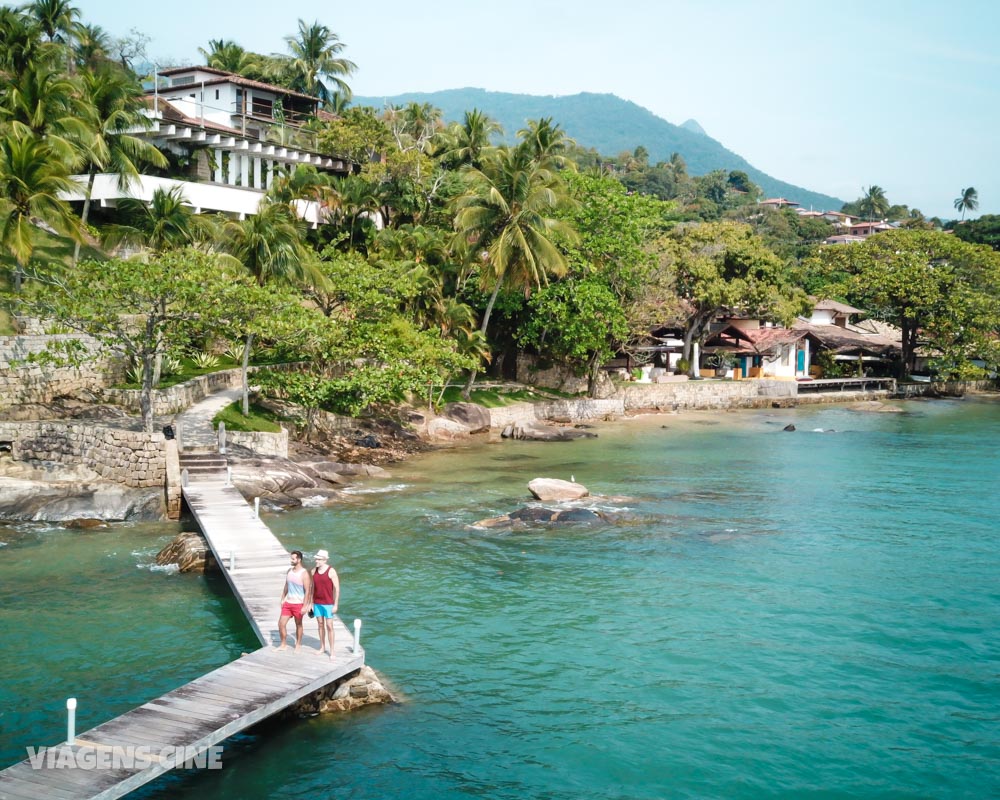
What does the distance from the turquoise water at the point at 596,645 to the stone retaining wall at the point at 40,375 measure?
8180 millimetres

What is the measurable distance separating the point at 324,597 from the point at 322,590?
0.42 feet

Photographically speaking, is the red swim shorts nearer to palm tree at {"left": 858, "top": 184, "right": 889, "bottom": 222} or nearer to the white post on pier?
the white post on pier

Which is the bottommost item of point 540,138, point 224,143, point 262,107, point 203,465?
point 203,465

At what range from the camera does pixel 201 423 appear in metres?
31.7

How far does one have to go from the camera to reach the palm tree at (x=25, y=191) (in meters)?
33.1

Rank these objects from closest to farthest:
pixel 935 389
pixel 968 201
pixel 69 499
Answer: pixel 69 499 → pixel 935 389 → pixel 968 201

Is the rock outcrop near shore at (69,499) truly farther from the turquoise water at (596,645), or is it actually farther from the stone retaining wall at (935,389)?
the stone retaining wall at (935,389)

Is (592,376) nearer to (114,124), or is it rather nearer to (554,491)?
(554,491)

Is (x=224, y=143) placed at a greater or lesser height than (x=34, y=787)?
greater

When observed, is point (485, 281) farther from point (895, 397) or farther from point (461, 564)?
point (895, 397)

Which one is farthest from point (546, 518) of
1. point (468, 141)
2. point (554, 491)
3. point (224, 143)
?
point (468, 141)

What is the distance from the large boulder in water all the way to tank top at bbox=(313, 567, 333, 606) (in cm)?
1520

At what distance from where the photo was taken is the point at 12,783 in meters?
11.2

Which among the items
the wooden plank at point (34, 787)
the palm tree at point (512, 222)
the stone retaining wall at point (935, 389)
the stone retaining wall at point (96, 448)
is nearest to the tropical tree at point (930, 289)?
the stone retaining wall at point (935, 389)
